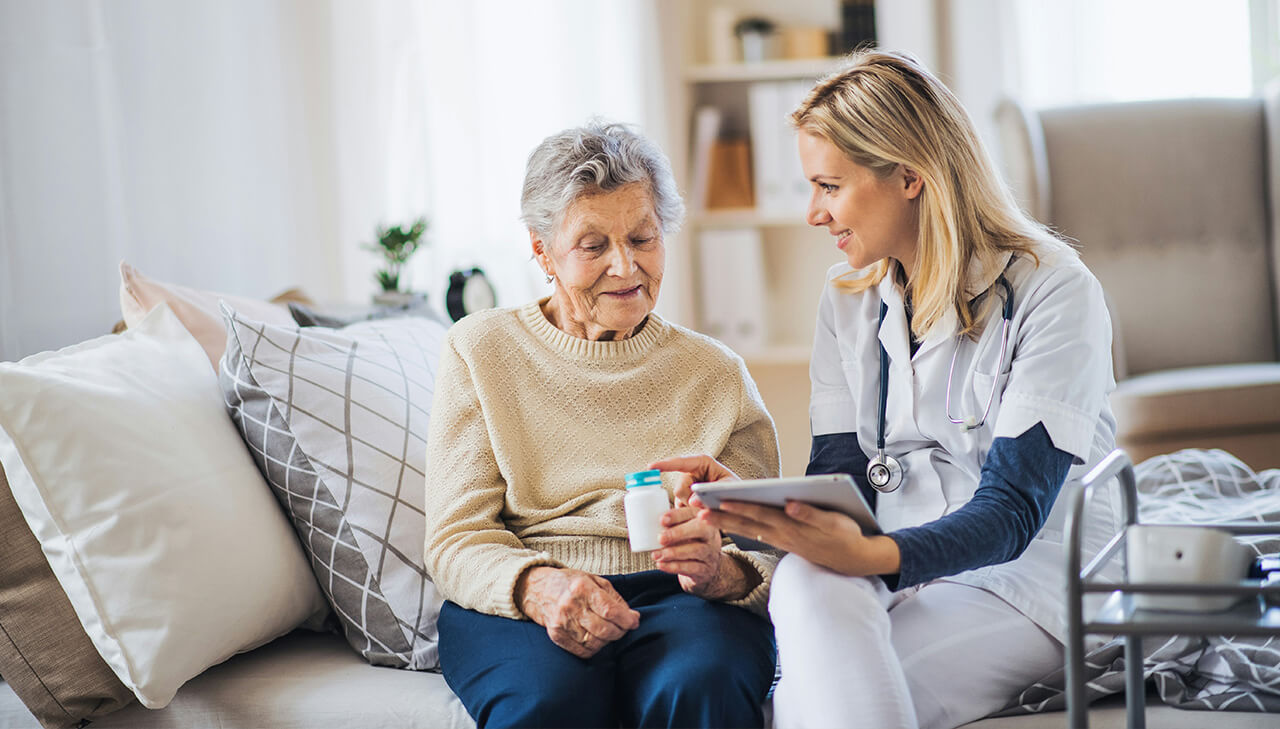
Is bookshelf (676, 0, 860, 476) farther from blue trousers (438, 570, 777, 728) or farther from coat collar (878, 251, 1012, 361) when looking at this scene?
blue trousers (438, 570, 777, 728)

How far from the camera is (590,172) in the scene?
5.14 ft

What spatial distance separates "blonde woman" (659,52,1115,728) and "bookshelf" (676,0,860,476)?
1802 mm

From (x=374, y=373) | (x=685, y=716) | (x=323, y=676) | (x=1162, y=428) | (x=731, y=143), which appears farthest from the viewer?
(x=731, y=143)

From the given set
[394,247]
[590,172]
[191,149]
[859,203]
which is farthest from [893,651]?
[191,149]

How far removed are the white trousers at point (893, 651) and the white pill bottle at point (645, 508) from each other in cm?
16

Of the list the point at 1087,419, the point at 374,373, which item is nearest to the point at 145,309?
the point at 374,373

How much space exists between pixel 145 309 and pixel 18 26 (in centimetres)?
52

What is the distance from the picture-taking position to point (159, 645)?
1351mm

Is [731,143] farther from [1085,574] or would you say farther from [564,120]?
[1085,574]

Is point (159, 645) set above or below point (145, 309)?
below

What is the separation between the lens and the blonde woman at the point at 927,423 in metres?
1.25

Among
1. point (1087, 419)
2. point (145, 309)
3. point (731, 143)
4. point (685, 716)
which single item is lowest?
point (685, 716)

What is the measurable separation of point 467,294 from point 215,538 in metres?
1.00

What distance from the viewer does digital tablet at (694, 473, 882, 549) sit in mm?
1148
